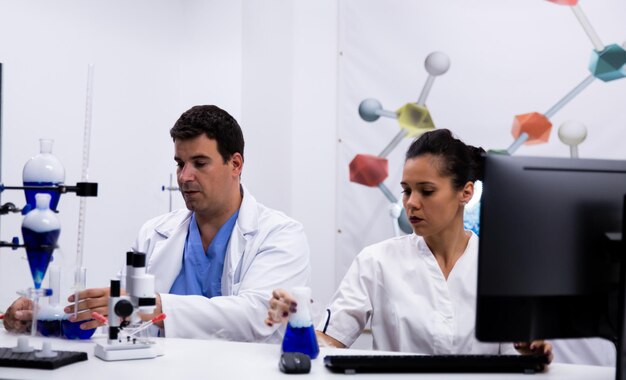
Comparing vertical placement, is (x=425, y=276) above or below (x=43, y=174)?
below

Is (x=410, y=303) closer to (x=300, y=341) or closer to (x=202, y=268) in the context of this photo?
(x=300, y=341)

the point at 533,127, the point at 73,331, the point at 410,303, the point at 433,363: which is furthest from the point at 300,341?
the point at 533,127

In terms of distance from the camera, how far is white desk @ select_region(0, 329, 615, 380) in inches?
49.8

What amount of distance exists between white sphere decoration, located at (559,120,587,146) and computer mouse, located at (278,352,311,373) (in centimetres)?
179

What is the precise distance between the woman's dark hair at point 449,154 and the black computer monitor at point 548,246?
0.65m

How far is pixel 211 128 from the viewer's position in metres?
2.04

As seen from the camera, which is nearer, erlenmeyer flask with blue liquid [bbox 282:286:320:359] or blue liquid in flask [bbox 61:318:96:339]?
erlenmeyer flask with blue liquid [bbox 282:286:320:359]

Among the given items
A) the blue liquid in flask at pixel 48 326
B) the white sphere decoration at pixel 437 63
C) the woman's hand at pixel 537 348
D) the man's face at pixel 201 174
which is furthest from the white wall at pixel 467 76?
the blue liquid in flask at pixel 48 326

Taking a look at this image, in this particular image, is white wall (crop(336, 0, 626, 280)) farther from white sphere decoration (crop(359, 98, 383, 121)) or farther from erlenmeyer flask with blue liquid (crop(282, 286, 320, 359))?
erlenmeyer flask with blue liquid (crop(282, 286, 320, 359))

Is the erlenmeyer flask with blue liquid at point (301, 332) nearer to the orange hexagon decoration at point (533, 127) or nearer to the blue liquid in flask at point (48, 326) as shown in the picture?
the blue liquid in flask at point (48, 326)

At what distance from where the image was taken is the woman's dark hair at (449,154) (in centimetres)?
185

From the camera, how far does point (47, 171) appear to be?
1.44 m

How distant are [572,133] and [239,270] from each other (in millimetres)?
1529

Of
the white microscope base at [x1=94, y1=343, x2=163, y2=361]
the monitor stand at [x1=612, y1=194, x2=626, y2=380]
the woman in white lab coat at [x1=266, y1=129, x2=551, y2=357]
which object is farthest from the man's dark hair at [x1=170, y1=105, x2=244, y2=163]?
the monitor stand at [x1=612, y1=194, x2=626, y2=380]
